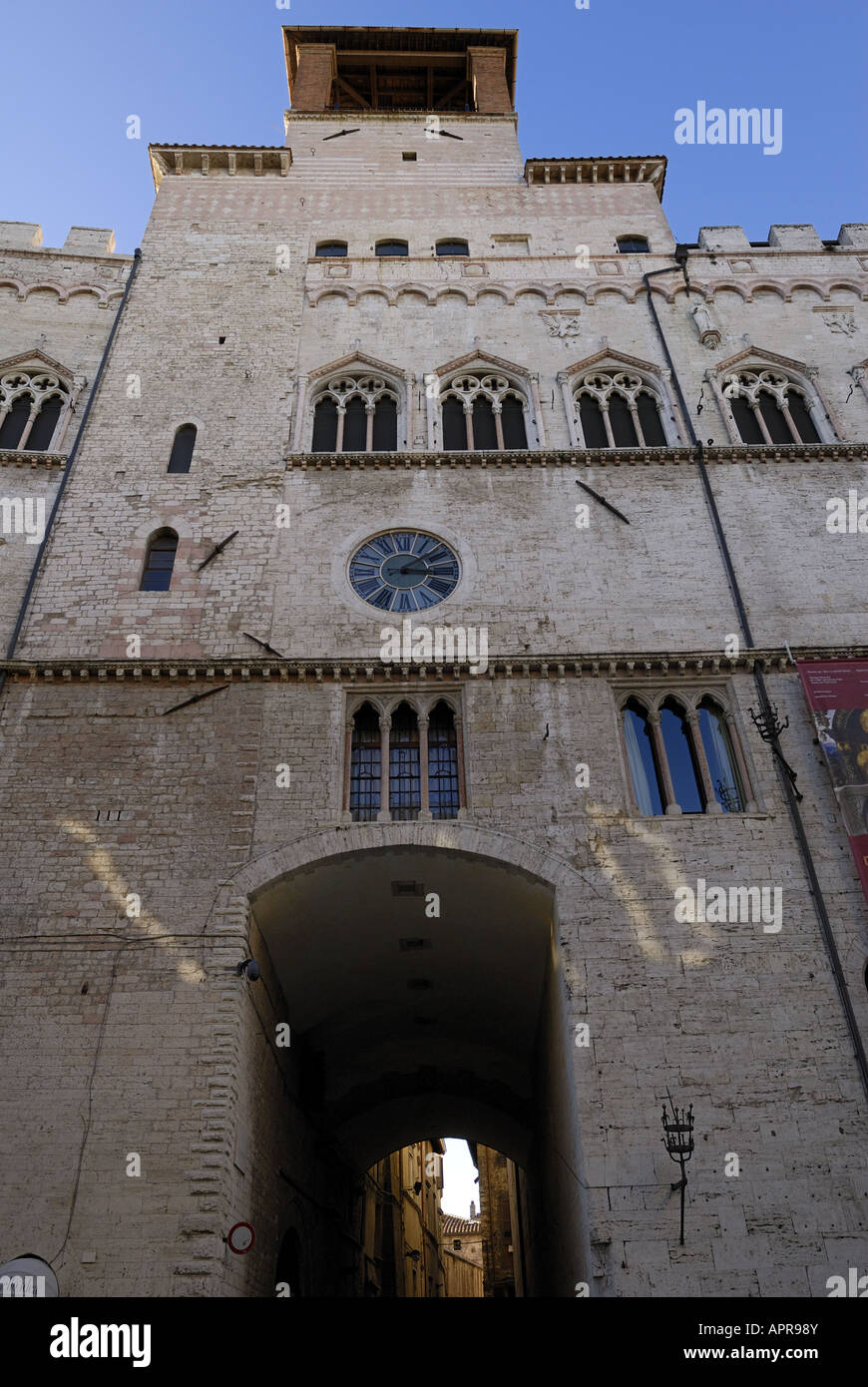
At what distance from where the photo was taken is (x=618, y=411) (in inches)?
682

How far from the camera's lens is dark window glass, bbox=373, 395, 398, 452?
1691cm

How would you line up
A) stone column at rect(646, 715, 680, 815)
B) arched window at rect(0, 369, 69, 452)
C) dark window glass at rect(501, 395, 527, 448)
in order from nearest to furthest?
stone column at rect(646, 715, 680, 815) → arched window at rect(0, 369, 69, 452) → dark window glass at rect(501, 395, 527, 448)

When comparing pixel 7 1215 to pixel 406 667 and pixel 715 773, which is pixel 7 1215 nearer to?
pixel 406 667

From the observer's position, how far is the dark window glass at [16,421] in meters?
16.7

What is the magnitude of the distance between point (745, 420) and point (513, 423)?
417cm

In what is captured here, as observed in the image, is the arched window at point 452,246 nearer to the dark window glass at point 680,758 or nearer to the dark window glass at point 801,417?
the dark window glass at point 801,417

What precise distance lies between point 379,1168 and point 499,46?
3034 cm

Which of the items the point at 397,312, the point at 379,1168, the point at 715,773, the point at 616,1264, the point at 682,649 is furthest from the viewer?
the point at 379,1168

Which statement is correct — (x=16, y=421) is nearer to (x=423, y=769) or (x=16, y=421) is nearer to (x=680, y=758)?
(x=423, y=769)

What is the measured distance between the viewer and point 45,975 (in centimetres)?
1069

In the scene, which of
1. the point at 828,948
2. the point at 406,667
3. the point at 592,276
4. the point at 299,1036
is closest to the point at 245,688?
the point at 406,667

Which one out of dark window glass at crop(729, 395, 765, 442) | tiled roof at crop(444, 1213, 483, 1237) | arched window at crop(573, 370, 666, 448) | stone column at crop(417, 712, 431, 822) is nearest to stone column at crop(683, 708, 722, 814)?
stone column at crop(417, 712, 431, 822)

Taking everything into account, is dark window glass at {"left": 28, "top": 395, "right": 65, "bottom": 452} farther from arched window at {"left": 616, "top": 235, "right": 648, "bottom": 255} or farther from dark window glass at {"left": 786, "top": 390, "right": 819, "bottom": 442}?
dark window glass at {"left": 786, "top": 390, "right": 819, "bottom": 442}

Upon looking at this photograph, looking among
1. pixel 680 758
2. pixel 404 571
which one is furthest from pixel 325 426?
pixel 680 758
